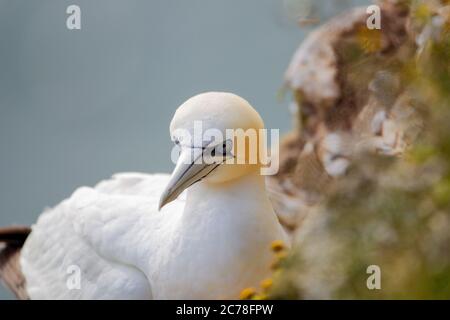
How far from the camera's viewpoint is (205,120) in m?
1.46

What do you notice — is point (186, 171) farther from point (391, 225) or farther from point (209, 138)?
point (391, 225)

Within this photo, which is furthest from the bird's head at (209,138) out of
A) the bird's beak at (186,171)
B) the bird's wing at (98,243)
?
the bird's wing at (98,243)

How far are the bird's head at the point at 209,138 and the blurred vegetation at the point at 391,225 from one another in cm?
33

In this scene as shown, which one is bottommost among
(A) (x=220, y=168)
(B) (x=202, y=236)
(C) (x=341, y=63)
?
(B) (x=202, y=236)

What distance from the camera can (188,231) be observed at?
5.17 feet

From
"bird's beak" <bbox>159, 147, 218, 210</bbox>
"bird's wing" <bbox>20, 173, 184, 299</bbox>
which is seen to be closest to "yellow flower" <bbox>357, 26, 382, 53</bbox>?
"bird's beak" <bbox>159, 147, 218, 210</bbox>

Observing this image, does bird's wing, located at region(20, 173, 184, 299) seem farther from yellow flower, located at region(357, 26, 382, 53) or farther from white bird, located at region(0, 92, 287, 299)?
yellow flower, located at region(357, 26, 382, 53)

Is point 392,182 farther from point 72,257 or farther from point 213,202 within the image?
point 72,257

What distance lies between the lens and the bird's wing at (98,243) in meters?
1.67

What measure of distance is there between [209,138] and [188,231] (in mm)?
216

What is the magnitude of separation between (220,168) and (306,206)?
87 centimetres

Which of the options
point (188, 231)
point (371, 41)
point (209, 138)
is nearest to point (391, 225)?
point (209, 138)

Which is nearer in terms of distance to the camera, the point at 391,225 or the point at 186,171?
the point at 391,225
